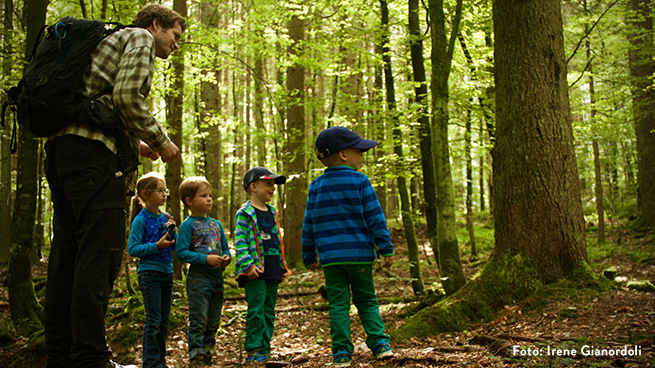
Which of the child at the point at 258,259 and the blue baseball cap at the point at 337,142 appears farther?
the child at the point at 258,259

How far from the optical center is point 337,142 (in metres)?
3.79

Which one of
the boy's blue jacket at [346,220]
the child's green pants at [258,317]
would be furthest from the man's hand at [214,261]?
the boy's blue jacket at [346,220]

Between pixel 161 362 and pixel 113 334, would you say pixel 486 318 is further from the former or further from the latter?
pixel 113 334

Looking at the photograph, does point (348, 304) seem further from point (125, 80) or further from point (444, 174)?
point (444, 174)

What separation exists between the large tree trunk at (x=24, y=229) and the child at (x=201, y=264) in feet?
10.3

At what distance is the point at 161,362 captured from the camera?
4.12 m

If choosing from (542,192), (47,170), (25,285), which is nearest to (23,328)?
(25,285)

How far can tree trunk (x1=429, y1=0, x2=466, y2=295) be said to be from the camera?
20.6 feet

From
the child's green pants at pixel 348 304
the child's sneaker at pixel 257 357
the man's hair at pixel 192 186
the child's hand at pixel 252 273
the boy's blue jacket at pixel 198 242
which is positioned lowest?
the child's sneaker at pixel 257 357

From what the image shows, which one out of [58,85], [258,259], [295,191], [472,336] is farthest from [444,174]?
[295,191]

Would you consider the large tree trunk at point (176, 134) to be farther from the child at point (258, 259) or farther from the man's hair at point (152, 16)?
the man's hair at point (152, 16)

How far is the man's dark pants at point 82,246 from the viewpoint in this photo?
8.31 feet

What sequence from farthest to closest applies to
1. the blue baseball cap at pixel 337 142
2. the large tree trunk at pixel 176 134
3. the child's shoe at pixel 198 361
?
1. the large tree trunk at pixel 176 134
2. the child's shoe at pixel 198 361
3. the blue baseball cap at pixel 337 142

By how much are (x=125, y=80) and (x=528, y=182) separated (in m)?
4.06
